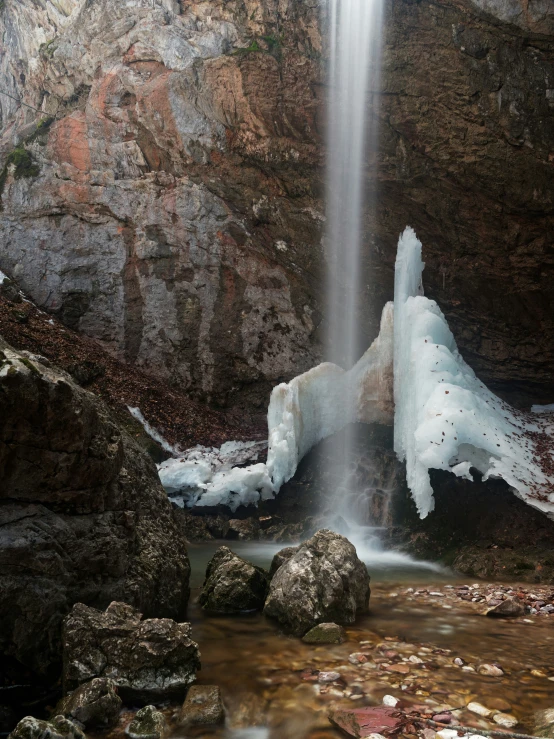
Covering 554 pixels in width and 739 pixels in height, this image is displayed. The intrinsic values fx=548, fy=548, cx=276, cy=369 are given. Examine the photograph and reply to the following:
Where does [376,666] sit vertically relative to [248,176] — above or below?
below

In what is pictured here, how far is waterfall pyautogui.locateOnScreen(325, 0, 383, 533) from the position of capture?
35.7ft

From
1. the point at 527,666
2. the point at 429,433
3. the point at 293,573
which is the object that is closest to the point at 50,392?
the point at 293,573

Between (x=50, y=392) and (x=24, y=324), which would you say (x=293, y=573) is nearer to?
(x=50, y=392)

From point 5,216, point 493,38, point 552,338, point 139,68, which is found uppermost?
point 139,68

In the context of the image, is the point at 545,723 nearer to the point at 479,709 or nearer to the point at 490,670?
the point at 479,709

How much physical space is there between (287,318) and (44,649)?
1198 centimetres

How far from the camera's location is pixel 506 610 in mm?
5375

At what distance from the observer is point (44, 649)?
3.70m

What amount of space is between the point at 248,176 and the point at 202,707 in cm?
1239

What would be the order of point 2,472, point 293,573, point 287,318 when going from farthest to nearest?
point 287,318, point 293,573, point 2,472

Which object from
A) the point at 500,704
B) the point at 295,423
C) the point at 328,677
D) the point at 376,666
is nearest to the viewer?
the point at 500,704

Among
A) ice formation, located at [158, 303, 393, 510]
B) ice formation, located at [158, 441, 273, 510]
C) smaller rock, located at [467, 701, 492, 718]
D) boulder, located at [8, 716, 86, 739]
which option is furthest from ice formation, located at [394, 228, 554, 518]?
boulder, located at [8, 716, 86, 739]

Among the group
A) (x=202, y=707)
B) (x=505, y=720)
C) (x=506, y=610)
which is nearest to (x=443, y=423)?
(x=506, y=610)

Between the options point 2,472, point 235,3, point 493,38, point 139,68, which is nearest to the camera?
point 2,472
